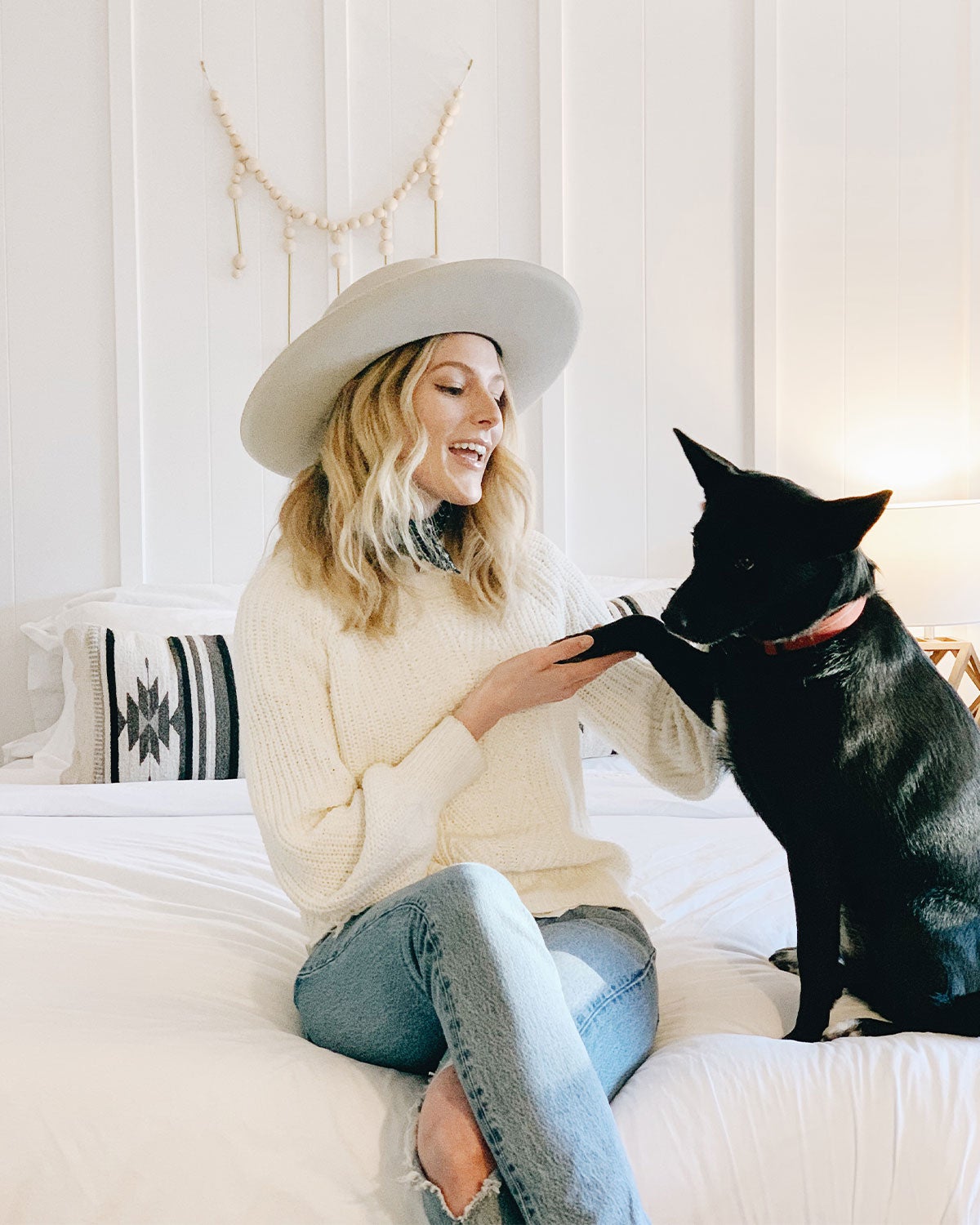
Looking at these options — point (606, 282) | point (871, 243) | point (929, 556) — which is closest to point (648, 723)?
point (929, 556)

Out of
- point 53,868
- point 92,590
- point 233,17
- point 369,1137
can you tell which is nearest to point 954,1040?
point 369,1137

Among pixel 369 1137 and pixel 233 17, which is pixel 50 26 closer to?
pixel 233 17

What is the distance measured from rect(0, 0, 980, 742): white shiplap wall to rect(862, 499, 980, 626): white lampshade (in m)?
0.39

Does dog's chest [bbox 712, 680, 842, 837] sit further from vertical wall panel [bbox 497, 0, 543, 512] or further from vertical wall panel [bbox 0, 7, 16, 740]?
vertical wall panel [bbox 0, 7, 16, 740]

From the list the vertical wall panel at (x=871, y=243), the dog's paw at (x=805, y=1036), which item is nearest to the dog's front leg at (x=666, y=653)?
the dog's paw at (x=805, y=1036)

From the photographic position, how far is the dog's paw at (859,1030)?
110 centimetres

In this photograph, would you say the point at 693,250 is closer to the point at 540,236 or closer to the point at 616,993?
the point at 540,236

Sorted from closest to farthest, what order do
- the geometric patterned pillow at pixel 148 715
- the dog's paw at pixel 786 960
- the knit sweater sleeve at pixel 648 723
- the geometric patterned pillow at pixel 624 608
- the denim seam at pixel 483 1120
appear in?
the denim seam at pixel 483 1120
the dog's paw at pixel 786 960
the knit sweater sleeve at pixel 648 723
the geometric patterned pillow at pixel 148 715
the geometric patterned pillow at pixel 624 608

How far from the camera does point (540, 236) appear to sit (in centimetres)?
300

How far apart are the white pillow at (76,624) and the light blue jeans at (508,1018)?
1438mm

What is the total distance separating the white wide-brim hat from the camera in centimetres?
140

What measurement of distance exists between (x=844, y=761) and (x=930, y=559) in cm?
172

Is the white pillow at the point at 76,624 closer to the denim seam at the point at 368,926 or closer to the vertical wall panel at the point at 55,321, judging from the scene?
the vertical wall panel at the point at 55,321

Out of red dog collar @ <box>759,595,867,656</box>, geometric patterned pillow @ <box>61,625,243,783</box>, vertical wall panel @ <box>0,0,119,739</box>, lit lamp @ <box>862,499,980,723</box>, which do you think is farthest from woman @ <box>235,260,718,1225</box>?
vertical wall panel @ <box>0,0,119,739</box>
